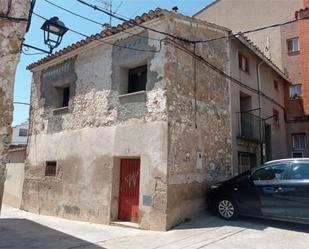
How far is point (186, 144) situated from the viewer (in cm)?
856

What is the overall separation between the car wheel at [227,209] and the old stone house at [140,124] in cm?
70

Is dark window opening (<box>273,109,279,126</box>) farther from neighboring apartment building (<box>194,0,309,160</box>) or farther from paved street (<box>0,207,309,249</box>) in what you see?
paved street (<box>0,207,309,249</box>)

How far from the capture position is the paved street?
6344 mm

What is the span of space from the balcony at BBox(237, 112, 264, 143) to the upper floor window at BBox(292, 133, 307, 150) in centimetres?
380

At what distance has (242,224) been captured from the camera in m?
7.75

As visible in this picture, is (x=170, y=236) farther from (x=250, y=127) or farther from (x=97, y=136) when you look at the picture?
(x=250, y=127)

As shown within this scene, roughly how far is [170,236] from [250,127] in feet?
20.7

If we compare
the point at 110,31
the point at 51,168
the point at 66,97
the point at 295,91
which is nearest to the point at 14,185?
the point at 51,168

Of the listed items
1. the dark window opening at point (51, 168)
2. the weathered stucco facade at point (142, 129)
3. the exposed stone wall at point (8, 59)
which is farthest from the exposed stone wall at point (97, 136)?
the exposed stone wall at point (8, 59)

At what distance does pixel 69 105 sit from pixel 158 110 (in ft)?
13.5

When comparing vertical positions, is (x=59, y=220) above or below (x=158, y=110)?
below

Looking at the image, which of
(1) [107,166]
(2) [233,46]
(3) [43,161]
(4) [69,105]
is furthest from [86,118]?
(2) [233,46]

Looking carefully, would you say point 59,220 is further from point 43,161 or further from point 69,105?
point 69,105

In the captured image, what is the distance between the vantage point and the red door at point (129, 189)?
8680 millimetres
